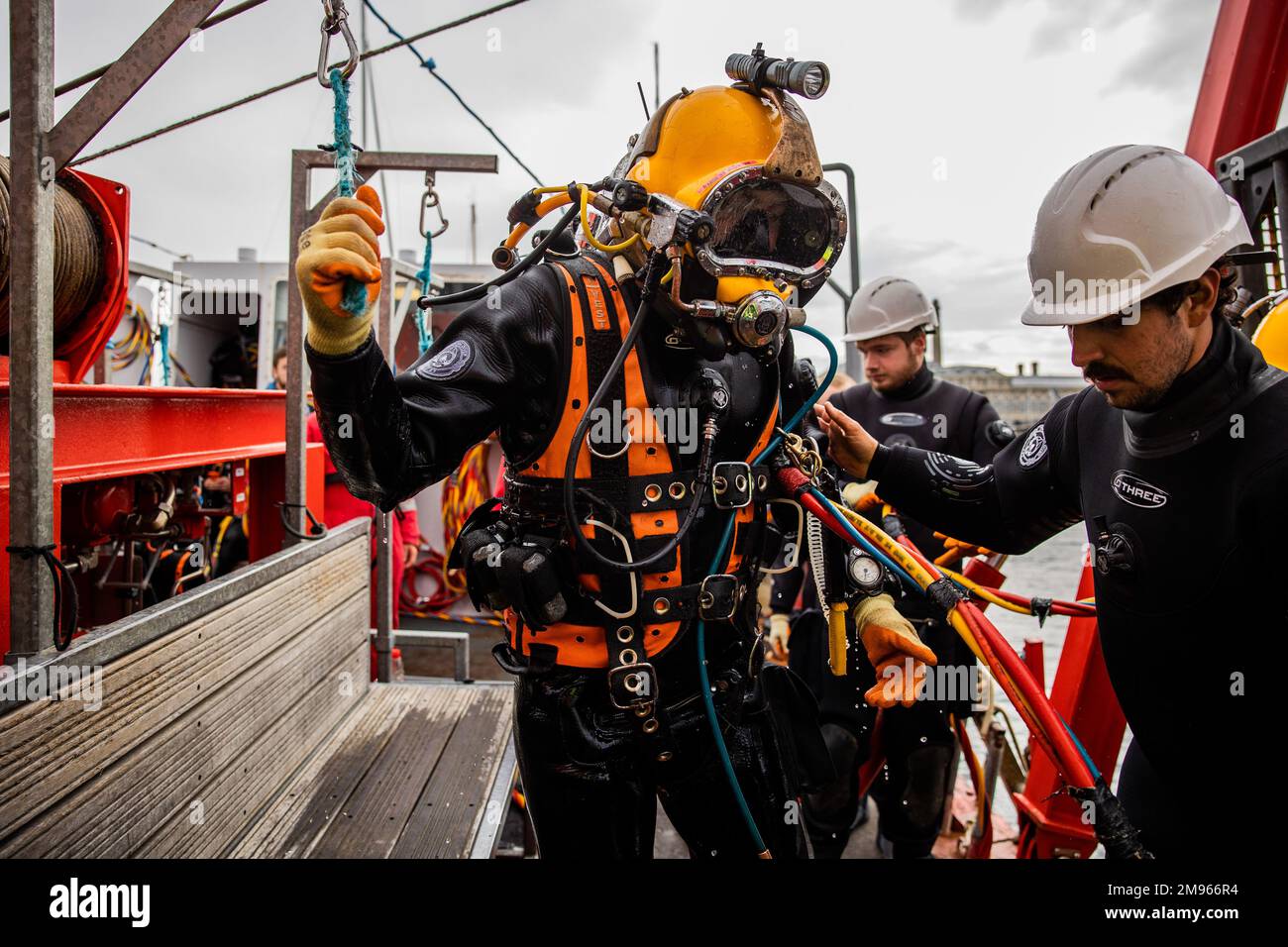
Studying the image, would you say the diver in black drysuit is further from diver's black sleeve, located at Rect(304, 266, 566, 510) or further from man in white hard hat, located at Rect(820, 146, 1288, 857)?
diver's black sleeve, located at Rect(304, 266, 566, 510)

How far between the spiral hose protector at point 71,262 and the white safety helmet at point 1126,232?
2.81 metres

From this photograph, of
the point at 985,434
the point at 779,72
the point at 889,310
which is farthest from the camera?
the point at 889,310

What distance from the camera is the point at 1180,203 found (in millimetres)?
1611

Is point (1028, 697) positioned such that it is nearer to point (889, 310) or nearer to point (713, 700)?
point (713, 700)

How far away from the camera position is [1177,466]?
1.65 metres

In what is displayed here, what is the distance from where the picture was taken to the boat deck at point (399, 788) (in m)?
2.68

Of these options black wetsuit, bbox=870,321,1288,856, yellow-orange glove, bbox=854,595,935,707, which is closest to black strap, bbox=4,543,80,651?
yellow-orange glove, bbox=854,595,935,707

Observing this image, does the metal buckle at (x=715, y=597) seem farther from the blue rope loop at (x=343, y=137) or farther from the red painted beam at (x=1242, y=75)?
the red painted beam at (x=1242, y=75)

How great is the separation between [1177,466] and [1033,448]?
1.89ft

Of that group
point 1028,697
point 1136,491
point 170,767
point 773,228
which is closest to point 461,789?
point 170,767

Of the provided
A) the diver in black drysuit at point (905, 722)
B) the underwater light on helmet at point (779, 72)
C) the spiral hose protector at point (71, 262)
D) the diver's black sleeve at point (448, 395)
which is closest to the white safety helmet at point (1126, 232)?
the underwater light on helmet at point (779, 72)

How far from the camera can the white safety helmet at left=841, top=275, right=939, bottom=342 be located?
4.00 m

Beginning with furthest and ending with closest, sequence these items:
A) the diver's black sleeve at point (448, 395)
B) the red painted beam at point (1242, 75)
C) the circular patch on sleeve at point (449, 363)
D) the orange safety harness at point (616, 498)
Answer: the red painted beam at point (1242, 75), the orange safety harness at point (616, 498), the circular patch on sleeve at point (449, 363), the diver's black sleeve at point (448, 395)

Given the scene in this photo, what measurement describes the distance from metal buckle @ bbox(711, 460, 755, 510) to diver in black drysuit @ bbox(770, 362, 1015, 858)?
62.5 inches
